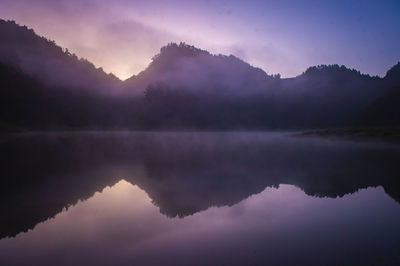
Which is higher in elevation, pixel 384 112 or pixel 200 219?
pixel 384 112

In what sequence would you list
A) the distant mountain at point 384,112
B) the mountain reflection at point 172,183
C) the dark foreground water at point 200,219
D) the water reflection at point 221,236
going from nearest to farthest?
the water reflection at point 221,236, the dark foreground water at point 200,219, the mountain reflection at point 172,183, the distant mountain at point 384,112

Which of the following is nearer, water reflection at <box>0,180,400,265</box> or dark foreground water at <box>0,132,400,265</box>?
water reflection at <box>0,180,400,265</box>

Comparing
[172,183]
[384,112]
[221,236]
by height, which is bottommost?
[221,236]

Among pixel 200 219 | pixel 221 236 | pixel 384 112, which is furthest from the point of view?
pixel 384 112

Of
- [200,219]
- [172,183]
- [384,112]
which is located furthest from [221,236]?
[384,112]

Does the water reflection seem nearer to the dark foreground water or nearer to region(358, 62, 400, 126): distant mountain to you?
the dark foreground water

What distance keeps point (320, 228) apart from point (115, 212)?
29.2ft

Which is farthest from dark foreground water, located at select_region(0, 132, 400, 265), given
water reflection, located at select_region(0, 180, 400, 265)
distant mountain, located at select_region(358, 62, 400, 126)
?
distant mountain, located at select_region(358, 62, 400, 126)

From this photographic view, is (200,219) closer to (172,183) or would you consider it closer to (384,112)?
(172,183)

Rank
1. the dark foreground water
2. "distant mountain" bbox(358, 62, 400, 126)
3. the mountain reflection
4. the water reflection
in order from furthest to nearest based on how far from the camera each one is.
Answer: "distant mountain" bbox(358, 62, 400, 126) → the mountain reflection → the dark foreground water → the water reflection

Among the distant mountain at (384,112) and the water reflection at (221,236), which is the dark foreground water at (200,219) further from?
the distant mountain at (384,112)

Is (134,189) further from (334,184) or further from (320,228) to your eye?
(334,184)

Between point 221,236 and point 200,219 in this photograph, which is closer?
point 221,236

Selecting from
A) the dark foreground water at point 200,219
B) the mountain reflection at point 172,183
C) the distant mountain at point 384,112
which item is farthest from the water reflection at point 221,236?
the distant mountain at point 384,112
